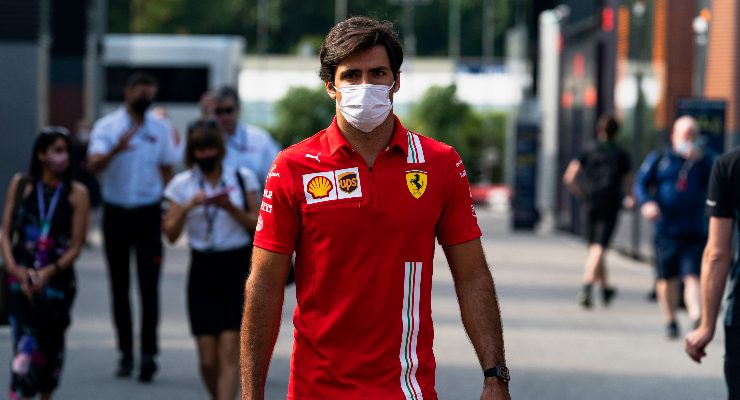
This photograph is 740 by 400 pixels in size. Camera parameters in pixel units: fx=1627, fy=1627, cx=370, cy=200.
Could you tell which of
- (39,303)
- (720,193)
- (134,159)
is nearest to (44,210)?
(39,303)

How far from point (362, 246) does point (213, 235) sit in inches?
181

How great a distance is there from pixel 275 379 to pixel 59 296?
2367mm

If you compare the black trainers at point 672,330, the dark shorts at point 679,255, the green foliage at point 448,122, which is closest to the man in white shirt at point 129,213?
the dark shorts at point 679,255

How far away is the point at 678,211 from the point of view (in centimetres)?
1337

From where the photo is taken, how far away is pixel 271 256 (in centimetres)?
456

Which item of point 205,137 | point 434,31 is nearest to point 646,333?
point 205,137

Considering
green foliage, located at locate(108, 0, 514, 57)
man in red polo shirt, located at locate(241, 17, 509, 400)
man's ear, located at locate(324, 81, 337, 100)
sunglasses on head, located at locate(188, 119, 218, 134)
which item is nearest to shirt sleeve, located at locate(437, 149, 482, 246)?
man in red polo shirt, located at locate(241, 17, 509, 400)

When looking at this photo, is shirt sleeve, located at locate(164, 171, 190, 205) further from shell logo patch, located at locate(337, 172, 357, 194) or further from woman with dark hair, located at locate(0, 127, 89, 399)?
shell logo patch, located at locate(337, 172, 357, 194)

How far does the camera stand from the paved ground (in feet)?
34.3

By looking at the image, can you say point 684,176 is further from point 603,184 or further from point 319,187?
point 319,187

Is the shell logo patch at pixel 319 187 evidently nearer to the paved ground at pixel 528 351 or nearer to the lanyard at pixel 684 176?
the paved ground at pixel 528 351

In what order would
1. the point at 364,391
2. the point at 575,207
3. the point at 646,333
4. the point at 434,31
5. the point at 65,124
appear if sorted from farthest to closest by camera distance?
the point at 434,31 → the point at 65,124 → the point at 575,207 → the point at 646,333 → the point at 364,391

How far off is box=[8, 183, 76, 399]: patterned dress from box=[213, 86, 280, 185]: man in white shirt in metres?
1.36

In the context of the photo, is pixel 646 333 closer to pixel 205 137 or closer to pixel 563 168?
pixel 205 137
